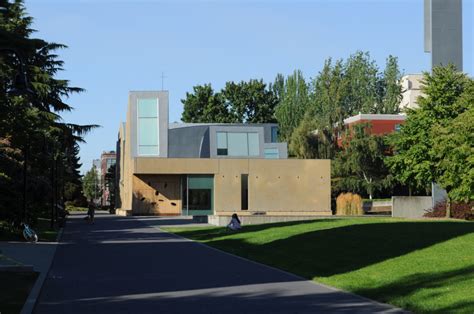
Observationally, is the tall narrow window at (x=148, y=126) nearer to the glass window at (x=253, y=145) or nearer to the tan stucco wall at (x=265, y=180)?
the tan stucco wall at (x=265, y=180)

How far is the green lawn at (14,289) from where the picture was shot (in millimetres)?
11781

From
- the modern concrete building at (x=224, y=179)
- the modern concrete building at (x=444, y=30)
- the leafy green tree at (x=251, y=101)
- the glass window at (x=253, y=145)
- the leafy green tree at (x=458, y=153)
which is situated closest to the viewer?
the leafy green tree at (x=458, y=153)

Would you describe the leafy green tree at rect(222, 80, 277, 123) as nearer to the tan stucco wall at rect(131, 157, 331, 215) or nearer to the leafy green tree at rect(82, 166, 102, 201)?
the tan stucco wall at rect(131, 157, 331, 215)

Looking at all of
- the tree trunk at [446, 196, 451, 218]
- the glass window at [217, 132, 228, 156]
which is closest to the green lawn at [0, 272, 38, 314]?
the tree trunk at [446, 196, 451, 218]

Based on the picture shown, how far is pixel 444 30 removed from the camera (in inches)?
1998

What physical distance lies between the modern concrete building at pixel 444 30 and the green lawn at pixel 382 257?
2501cm

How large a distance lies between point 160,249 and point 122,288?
10393mm

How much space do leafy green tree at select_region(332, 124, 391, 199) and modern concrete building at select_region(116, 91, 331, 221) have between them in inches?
290

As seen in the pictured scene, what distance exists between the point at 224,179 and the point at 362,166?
15.6 meters

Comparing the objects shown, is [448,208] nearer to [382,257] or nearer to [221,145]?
[221,145]

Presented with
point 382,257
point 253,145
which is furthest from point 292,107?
point 382,257

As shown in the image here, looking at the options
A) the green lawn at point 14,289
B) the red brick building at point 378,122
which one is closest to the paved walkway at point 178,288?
the green lawn at point 14,289

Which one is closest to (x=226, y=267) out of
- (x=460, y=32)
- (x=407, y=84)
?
(x=460, y=32)

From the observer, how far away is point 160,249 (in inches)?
984
